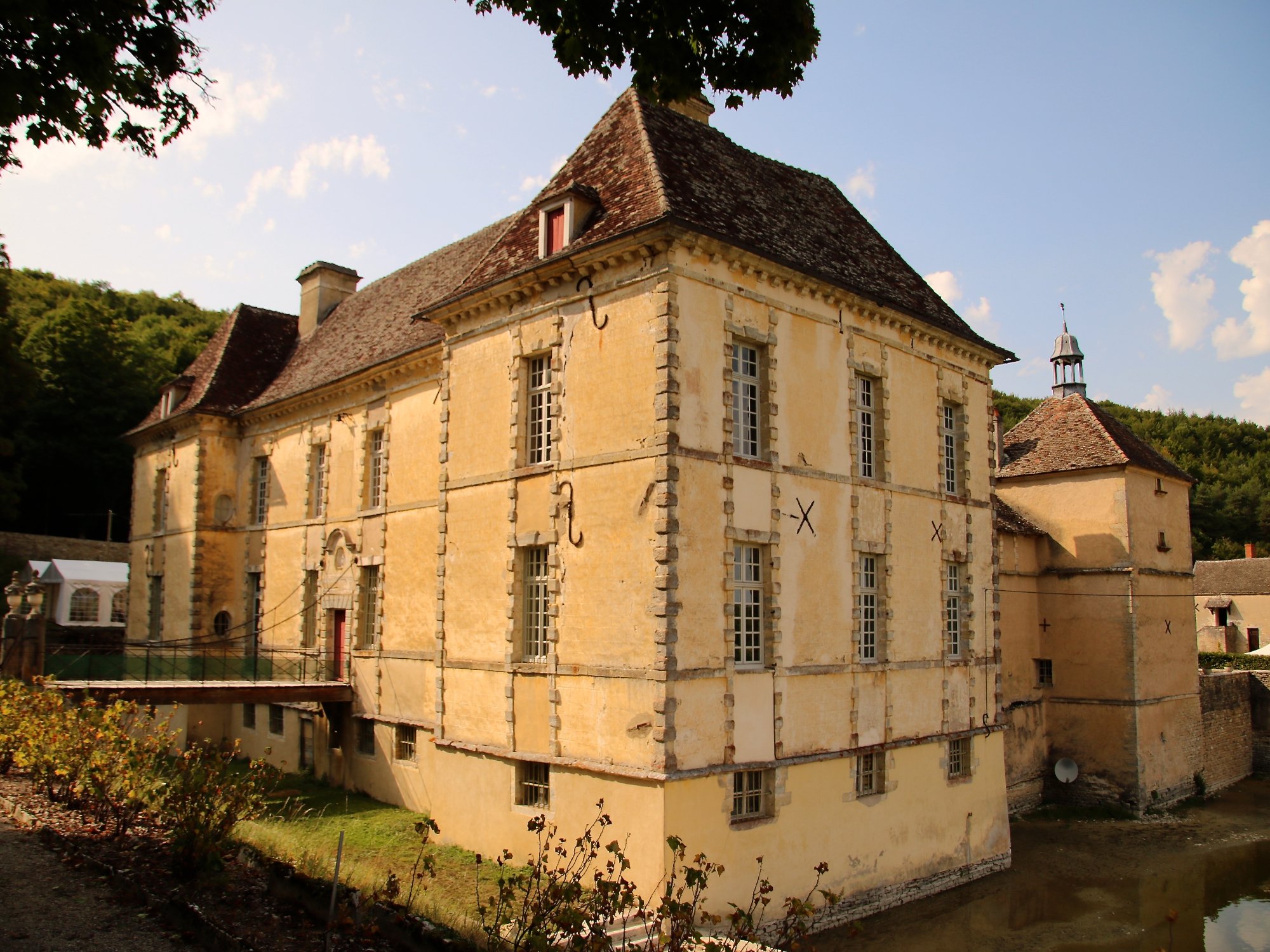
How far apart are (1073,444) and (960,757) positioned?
11.6 meters

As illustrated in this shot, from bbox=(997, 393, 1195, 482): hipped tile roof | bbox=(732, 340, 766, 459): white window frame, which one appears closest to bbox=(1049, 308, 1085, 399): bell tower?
bbox=(997, 393, 1195, 482): hipped tile roof

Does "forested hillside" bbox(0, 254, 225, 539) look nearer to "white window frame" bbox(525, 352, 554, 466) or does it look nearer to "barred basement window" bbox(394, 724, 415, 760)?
"barred basement window" bbox(394, 724, 415, 760)

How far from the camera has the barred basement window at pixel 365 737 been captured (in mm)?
19359

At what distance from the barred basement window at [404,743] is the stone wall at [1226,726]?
866 inches

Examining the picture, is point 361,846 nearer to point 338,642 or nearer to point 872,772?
point 338,642

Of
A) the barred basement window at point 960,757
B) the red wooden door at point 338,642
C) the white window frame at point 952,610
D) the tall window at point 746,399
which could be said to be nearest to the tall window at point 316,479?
the red wooden door at point 338,642

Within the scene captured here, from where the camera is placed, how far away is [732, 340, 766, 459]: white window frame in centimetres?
1388

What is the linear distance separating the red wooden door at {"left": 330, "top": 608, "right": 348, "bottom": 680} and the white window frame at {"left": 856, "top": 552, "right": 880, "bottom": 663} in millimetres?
11322

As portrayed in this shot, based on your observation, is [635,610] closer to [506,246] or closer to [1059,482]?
[506,246]

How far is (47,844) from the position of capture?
10570 millimetres

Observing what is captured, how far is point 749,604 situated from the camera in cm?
1366

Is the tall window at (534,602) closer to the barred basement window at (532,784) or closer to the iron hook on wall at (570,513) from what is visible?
the iron hook on wall at (570,513)

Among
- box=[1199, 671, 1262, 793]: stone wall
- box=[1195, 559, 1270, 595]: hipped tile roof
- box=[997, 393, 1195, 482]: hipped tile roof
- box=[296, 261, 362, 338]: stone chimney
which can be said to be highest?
box=[296, 261, 362, 338]: stone chimney

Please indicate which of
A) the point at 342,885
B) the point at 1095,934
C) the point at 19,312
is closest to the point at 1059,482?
the point at 1095,934
